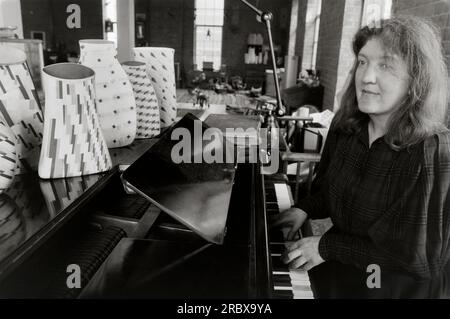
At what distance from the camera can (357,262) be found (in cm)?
126

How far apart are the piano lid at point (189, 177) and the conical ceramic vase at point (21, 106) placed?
33 cm

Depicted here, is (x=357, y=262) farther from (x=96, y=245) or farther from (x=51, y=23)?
(x=51, y=23)

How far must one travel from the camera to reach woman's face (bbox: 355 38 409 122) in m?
1.25

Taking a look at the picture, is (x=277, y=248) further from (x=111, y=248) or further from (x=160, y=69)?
(x=160, y=69)

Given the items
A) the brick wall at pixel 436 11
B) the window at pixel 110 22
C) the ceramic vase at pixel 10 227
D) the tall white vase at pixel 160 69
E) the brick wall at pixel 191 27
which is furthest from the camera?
the brick wall at pixel 191 27

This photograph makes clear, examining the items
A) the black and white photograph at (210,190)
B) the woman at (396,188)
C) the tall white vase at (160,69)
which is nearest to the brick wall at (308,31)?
the black and white photograph at (210,190)

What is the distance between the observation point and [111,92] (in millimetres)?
1161

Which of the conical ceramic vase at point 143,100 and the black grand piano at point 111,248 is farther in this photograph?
the conical ceramic vase at point 143,100

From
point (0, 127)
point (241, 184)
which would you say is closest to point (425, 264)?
point (241, 184)

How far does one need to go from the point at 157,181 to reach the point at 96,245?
0.22 meters

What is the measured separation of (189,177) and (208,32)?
610 inches

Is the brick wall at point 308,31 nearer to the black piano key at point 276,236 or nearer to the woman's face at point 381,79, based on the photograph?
the woman's face at point 381,79

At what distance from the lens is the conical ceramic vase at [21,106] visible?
90 cm

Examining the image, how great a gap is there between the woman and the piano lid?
1.19ft
